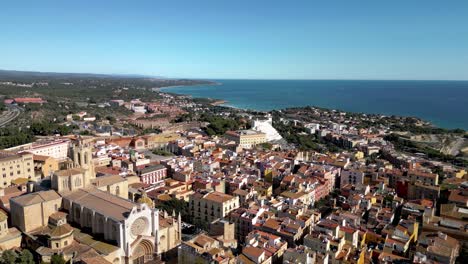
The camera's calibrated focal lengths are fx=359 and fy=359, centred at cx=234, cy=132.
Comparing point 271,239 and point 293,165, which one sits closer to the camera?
point 271,239

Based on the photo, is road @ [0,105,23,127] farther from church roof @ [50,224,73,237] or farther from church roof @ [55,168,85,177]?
church roof @ [50,224,73,237]

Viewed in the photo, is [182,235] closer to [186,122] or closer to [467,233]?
[467,233]

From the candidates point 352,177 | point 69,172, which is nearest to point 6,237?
point 69,172

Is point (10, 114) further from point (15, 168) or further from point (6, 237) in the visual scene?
point (6, 237)

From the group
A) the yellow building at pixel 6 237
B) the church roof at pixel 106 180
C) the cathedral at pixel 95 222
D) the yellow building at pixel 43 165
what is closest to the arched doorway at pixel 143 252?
the cathedral at pixel 95 222

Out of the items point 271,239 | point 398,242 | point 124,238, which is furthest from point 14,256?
point 398,242

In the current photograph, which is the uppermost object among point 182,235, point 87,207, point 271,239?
point 87,207
